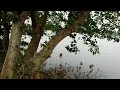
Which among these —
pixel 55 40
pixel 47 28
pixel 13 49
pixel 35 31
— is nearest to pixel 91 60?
pixel 47 28

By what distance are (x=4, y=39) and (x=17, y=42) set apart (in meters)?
6.93

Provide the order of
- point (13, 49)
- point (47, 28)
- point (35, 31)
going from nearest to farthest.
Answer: point (13, 49) < point (35, 31) < point (47, 28)

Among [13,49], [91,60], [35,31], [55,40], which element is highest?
[91,60]

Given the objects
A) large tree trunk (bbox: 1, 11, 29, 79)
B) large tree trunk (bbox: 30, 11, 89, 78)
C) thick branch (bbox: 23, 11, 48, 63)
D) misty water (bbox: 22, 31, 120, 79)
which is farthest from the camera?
misty water (bbox: 22, 31, 120, 79)

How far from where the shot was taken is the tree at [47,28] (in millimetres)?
10312

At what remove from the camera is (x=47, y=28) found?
16844 mm

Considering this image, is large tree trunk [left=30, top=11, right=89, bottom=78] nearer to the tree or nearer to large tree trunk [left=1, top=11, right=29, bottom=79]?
the tree

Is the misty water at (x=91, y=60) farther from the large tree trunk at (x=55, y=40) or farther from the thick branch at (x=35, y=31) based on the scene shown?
the large tree trunk at (x=55, y=40)

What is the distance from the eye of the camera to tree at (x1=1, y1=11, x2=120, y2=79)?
10.3 metres

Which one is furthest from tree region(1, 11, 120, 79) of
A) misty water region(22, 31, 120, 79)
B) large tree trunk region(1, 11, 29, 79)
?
misty water region(22, 31, 120, 79)

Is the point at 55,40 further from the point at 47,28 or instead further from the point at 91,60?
the point at 91,60
